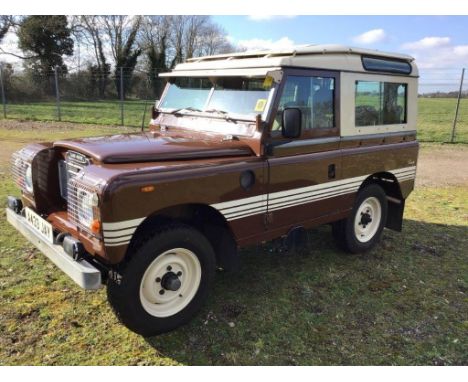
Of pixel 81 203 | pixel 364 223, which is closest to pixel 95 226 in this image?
pixel 81 203

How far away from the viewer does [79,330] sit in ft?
11.7

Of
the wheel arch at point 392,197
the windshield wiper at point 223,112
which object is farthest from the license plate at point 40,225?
the wheel arch at point 392,197

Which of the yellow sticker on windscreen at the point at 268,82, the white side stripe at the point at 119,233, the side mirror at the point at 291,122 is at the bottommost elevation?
the white side stripe at the point at 119,233

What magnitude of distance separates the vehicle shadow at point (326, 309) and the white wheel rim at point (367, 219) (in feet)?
0.79

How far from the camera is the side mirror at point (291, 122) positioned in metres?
3.76

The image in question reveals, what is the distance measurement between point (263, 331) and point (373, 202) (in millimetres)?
2607

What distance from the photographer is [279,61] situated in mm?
3918

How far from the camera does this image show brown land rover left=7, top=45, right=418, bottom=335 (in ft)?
10.4

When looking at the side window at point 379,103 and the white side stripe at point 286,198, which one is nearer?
the white side stripe at point 286,198

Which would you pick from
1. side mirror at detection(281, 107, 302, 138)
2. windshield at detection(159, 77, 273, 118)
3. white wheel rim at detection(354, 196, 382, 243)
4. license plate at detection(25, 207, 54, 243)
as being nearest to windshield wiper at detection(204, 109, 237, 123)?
windshield at detection(159, 77, 273, 118)

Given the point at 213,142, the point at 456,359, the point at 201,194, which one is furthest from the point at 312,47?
the point at 456,359

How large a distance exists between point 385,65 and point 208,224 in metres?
2.92

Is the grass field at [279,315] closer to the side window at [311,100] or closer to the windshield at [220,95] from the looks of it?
the side window at [311,100]

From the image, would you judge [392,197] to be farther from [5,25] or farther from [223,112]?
[5,25]
